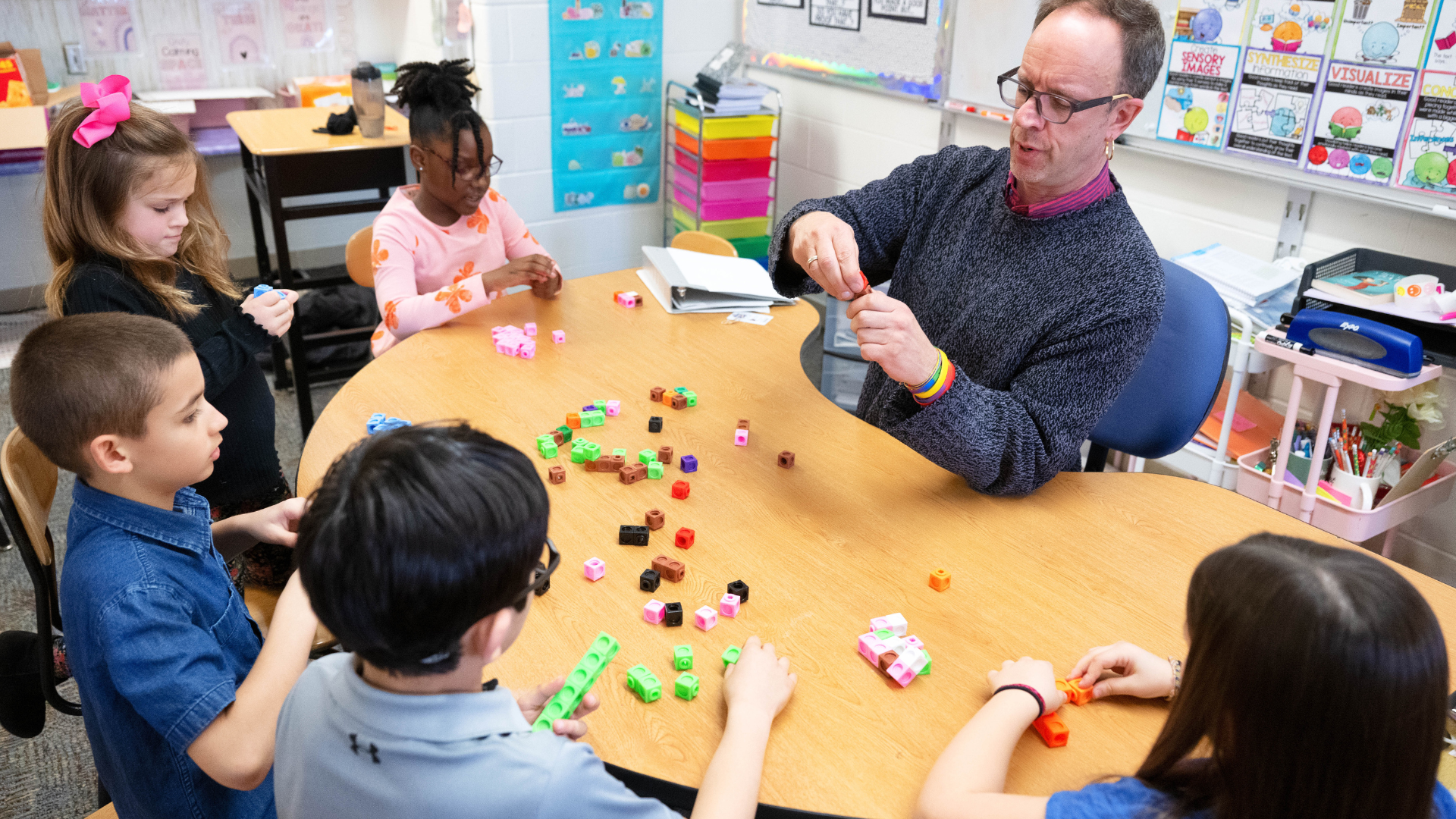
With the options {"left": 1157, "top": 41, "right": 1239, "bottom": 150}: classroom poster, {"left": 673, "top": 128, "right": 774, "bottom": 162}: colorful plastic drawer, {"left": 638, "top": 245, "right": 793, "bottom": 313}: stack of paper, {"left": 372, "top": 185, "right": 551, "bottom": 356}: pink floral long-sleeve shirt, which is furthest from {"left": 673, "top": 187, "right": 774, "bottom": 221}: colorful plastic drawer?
{"left": 1157, "top": 41, "right": 1239, "bottom": 150}: classroom poster

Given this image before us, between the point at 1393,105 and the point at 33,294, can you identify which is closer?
the point at 1393,105

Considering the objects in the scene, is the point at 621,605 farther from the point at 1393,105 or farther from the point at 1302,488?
the point at 1393,105

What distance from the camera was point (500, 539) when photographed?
0.84 metres

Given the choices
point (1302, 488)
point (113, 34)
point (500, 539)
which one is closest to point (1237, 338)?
point (1302, 488)

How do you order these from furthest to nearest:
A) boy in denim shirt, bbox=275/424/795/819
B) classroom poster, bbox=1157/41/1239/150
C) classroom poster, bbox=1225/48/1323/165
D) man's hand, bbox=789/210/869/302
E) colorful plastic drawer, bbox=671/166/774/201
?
colorful plastic drawer, bbox=671/166/774/201
classroom poster, bbox=1157/41/1239/150
classroom poster, bbox=1225/48/1323/165
man's hand, bbox=789/210/869/302
boy in denim shirt, bbox=275/424/795/819

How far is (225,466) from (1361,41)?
2651mm

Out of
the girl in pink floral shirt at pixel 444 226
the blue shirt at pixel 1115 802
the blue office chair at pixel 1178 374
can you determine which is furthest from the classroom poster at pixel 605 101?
the blue shirt at pixel 1115 802

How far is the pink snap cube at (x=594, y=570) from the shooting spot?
1.34 m

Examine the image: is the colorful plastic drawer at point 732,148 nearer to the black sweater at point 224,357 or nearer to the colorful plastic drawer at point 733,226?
the colorful plastic drawer at point 733,226

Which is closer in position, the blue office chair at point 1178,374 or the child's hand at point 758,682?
the child's hand at point 758,682

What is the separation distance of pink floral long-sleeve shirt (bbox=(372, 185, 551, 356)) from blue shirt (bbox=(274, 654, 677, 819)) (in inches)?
56.4

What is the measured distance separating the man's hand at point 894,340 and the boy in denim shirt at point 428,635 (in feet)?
2.14

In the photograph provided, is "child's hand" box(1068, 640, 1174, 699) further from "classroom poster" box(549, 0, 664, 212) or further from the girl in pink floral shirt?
"classroom poster" box(549, 0, 664, 212)

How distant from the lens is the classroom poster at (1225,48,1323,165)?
2447mm
